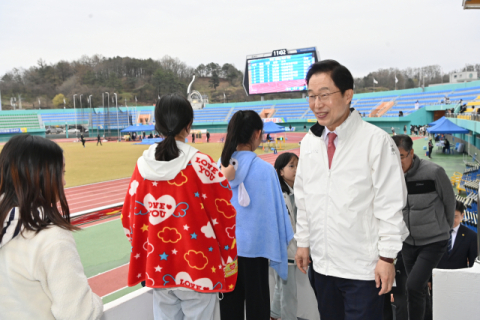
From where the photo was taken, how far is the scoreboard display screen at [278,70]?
2873 cm

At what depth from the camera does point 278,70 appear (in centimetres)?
3039

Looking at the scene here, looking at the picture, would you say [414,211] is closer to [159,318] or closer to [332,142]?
[332,142]

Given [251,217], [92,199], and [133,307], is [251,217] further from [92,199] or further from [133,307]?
[92,199]

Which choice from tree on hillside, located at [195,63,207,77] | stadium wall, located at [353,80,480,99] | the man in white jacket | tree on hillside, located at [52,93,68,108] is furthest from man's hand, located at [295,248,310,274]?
tree on hillside, located at [195,63,207,77]

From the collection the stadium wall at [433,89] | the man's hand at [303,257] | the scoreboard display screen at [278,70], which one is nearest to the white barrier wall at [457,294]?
the man's hand at [303,257]

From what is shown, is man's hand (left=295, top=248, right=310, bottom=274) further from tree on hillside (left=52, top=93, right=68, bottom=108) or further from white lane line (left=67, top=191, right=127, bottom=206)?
tree on hillside (left=52, top=93, right=68, bottom=108)

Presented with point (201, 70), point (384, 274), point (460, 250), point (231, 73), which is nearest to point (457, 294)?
point (384, 274)

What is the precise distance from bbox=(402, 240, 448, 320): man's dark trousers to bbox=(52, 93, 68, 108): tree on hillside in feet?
205

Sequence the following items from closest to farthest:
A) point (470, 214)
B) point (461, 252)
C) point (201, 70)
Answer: point (461, 252), point (470, 214), point (201, 70)

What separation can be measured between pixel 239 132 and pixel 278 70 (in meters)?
29.9

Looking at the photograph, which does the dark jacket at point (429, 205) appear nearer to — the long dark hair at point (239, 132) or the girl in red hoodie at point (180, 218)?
the long dark hair at point (239, 132)

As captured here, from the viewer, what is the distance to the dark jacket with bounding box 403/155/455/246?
207cm

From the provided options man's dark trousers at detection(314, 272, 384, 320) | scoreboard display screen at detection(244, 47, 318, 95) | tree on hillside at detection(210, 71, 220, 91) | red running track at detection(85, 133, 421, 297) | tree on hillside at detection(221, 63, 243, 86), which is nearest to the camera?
man's dark trousers at detection(314, 272, 384, 320)

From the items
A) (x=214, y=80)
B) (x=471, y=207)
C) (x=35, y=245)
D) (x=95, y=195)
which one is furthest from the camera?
(x=214, y=80)
